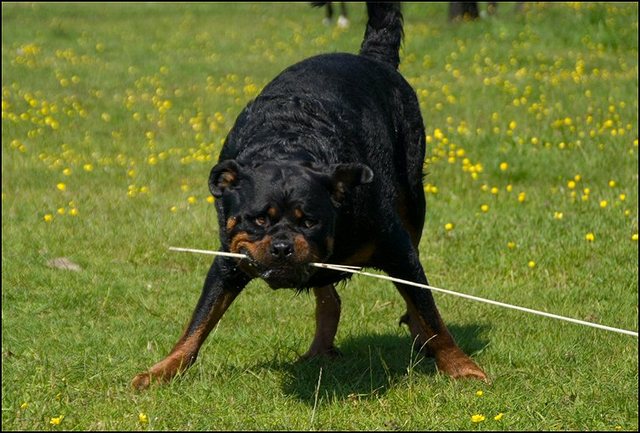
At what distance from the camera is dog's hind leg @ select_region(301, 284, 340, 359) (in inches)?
219

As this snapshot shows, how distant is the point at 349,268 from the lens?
4668mm

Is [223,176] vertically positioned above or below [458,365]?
above

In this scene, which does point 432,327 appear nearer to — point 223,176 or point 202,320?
point 202,320

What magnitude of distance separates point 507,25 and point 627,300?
460 inches

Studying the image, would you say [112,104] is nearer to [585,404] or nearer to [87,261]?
[87,261]

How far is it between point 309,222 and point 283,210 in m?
0.12

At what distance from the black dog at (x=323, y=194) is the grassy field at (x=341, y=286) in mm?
248

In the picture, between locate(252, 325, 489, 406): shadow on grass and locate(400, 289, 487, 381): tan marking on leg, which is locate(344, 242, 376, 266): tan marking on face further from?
locate(252, 325, 489, 406): shadow on grass

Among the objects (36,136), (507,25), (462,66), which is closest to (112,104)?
(36,136)

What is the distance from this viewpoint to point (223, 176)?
450 cm

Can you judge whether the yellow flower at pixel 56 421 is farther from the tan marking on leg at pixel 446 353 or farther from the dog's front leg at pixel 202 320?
the tan marking on leg at pixel 446 353

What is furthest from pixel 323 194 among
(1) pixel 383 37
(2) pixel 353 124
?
(1) pixel 383 37

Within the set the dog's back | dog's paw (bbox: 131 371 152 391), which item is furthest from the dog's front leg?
the dog's back

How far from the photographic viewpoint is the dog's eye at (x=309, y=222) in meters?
4.26
